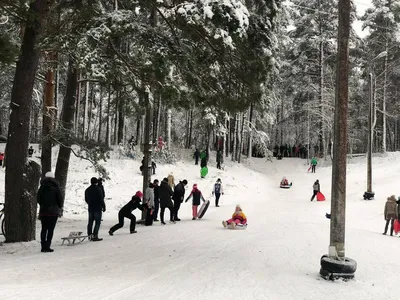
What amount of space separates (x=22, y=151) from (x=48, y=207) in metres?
1.78

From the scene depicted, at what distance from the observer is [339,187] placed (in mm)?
6996

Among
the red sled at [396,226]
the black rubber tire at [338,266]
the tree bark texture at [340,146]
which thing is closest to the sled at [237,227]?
the red sled at [396,226]

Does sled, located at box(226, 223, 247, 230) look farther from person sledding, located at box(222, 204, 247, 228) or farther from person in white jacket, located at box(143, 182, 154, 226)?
person in white jacket, located at box(143, 182, 154, 226)

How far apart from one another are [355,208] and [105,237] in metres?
16.0

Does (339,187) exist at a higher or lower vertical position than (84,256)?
higher

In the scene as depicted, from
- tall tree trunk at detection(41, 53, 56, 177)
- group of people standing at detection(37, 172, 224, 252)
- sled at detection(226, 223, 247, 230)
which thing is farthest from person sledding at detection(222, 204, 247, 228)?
tall tree trunk at detection(41, 53, 56, 177)

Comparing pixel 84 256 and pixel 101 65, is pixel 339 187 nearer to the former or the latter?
pixel 84 256

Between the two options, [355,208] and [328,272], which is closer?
[328,272]

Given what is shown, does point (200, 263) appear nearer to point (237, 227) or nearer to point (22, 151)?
point (22, 151)

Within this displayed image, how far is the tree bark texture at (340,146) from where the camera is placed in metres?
7.00

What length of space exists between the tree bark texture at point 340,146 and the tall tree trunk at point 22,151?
673 cm

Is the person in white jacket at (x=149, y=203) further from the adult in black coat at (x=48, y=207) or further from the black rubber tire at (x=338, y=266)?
the black rubber tire at (x=338, y=266)

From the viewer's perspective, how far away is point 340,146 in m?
7.01

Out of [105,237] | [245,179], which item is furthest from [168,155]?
[105,237]
